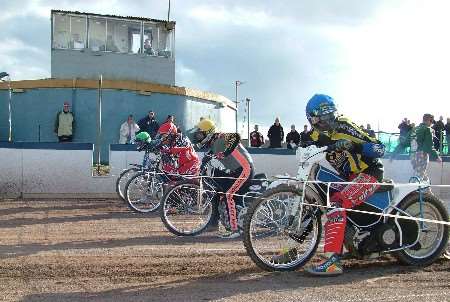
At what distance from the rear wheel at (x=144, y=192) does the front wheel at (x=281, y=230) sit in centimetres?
602

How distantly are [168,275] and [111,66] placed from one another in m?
18.6

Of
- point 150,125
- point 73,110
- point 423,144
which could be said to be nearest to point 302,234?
point 423,144

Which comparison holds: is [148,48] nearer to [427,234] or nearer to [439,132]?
[439,132]

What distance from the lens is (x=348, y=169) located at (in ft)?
22.7

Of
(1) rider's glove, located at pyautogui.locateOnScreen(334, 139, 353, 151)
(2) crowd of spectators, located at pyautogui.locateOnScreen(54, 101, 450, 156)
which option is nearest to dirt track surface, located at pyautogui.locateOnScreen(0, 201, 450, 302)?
(1) rider's glove, located at pyautogui.locateOnScreen(334, 139, 353, 151)

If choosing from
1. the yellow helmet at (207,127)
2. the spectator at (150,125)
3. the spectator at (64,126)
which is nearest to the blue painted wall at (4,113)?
the spectator at (64,126)

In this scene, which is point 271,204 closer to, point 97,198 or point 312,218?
point 312,218

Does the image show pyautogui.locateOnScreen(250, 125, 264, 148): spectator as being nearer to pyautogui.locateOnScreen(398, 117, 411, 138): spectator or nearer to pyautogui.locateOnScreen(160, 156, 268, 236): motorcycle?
pyautogui.locateOnScreen(398, 117, 411, 138): spectator

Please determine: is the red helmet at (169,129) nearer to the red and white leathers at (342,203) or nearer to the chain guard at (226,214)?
the chain guard at (226,214)

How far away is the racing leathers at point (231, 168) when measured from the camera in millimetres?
9211

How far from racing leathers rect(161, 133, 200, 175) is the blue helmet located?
5524 mm

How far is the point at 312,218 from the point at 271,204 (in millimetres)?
517

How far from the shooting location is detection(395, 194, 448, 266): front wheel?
695cm

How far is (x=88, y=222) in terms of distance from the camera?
10914 millimetres
